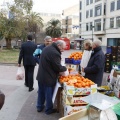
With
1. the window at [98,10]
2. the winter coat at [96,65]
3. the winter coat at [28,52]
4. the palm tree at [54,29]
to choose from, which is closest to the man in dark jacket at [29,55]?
the winter coat at [28,52]

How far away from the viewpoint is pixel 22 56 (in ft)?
23.5

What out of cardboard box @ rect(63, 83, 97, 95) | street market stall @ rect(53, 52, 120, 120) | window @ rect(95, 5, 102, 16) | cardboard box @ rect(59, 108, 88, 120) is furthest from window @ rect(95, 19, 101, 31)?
cardboard box @ rect(59, 108, 88, 120)

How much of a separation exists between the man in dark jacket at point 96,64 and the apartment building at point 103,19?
31.8m

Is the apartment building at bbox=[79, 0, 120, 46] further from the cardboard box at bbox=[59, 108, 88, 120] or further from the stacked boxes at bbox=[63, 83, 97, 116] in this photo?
the cardboard box at bbox=[59, 108, 88, 120]

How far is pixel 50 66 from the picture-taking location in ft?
15.4

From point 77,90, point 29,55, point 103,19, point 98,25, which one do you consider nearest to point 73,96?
point 77,90

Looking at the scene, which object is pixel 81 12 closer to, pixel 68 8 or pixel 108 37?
pixel 108 37

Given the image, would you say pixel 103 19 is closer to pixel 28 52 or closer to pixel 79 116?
pixel 28 52

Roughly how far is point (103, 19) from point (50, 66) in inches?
1651

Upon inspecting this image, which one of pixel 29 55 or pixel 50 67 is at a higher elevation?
pixel 29 55

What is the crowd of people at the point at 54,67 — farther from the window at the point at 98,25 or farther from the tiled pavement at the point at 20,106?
the window at the point at 98,25

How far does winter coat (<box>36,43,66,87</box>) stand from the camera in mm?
4594

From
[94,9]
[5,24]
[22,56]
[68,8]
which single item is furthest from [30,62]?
[68,8]

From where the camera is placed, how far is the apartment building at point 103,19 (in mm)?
40531
